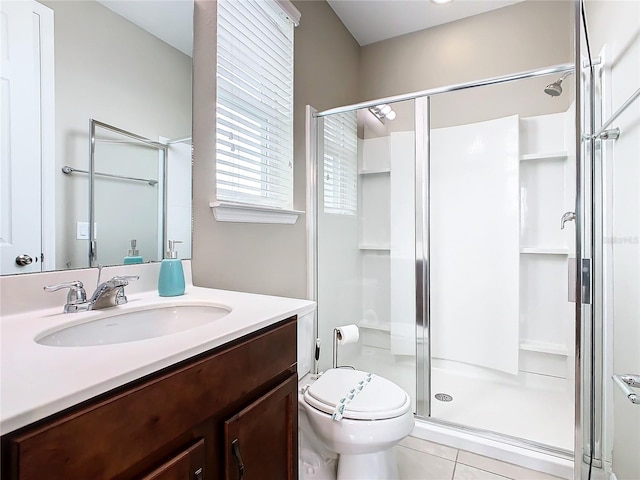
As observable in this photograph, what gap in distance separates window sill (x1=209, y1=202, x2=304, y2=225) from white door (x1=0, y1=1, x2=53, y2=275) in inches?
22.0

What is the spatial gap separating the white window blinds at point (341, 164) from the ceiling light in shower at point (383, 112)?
139mm

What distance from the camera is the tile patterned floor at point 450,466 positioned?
1484mm

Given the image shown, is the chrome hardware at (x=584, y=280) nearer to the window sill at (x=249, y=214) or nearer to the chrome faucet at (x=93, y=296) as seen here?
the window sill at (x=249, y=214)

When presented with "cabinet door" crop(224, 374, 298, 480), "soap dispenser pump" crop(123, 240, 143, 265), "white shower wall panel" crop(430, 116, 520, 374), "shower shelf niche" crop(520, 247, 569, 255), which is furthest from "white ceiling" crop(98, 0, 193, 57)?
"shower shelf niche" crop(520, 247, 569, 255)

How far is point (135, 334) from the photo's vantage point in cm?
97

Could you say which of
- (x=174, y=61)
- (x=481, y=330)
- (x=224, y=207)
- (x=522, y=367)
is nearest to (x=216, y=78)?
(x=174, y=61)

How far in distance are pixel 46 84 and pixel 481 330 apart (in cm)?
252

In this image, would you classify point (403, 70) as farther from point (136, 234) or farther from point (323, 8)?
point (136, 234)

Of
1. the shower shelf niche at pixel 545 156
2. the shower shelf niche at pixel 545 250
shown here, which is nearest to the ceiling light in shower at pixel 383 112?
the shower shelf niche at pixel 545 156

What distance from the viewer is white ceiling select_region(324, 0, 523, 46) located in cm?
231

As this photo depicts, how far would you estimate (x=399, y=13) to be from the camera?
2.42 metres

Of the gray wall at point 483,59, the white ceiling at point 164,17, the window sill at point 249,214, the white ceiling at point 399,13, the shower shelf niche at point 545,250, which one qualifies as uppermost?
the white ceiling at point 399,13

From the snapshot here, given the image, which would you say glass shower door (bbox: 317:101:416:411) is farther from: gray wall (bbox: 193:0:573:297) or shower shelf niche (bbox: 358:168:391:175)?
gray wall (bbox: 193:0:573:297)

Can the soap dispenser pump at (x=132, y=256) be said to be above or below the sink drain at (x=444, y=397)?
above
